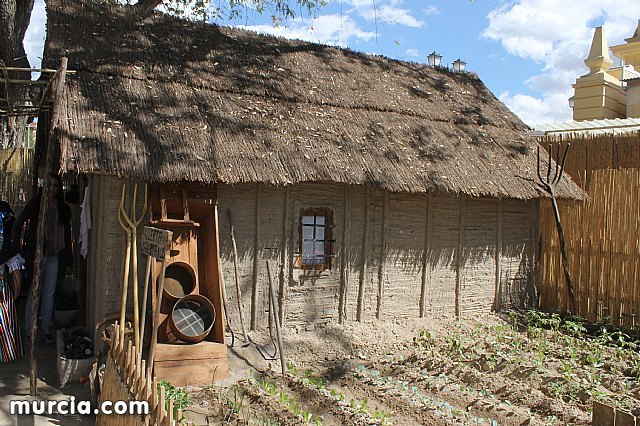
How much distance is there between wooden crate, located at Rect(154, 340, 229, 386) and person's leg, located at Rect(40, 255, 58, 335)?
1825mm

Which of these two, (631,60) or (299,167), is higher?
(631,60)

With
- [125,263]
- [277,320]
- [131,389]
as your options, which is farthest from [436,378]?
[131,389]

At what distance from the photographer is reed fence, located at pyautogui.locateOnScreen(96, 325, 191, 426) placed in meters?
3.31

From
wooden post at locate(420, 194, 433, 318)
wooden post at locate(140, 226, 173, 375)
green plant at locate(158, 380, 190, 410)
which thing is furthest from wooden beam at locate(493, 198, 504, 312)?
wooden post at locate(140, 226, 173, 375)

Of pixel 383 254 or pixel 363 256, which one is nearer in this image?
pixel 363 256

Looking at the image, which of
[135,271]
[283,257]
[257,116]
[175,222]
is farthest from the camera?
[257,116]

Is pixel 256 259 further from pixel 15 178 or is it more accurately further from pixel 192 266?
pixel 15 178

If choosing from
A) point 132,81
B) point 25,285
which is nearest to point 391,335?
point 132,81

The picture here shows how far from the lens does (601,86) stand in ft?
46.6

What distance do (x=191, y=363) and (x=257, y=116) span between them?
3.37 m

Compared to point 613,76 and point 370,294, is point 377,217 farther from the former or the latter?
point 613,76

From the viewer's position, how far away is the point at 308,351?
7453 mm

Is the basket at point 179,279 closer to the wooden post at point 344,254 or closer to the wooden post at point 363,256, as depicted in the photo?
the wooden post at point 344,254

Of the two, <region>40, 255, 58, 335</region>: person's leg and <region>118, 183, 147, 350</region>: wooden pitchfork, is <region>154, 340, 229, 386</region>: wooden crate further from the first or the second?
<region>40, 255, 58, 335</region>: person's leg
